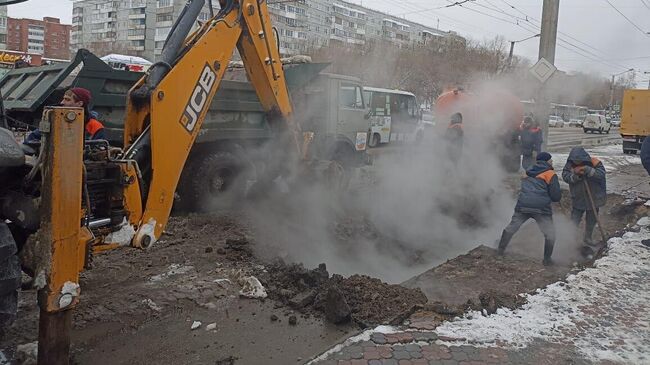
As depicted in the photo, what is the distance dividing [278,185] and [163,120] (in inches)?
190

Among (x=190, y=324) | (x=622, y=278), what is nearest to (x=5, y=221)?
(x=190, y=324)

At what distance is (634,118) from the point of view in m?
22.6

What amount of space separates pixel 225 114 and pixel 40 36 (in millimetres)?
58889

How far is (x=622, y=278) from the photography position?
18.6ft

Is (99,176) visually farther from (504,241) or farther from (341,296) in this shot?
(504,241)

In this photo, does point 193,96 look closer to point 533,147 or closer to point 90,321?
point 90,321

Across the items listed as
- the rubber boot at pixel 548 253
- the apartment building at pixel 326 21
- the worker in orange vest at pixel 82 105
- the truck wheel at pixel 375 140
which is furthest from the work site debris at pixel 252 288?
the apartment building at pixel 326 21

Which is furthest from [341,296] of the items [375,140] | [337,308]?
[375,140]

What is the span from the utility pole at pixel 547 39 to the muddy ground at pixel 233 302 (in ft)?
23.4

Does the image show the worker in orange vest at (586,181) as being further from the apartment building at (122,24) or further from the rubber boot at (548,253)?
the apartment building at (122,24)

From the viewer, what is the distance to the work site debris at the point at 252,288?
4.80 metres

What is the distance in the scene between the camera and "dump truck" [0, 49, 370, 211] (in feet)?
21.8

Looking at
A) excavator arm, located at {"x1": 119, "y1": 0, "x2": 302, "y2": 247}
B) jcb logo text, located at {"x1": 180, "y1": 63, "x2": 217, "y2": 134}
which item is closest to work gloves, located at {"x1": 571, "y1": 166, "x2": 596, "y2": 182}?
excavator arm, located at {"x1": 119, "y1": 0, "x2": 302, "y2": 247}

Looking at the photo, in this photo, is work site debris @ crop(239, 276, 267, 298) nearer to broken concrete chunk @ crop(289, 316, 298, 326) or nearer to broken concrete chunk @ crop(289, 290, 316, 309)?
broken concrete chunk @ crop(289, 290, 316, 309)
